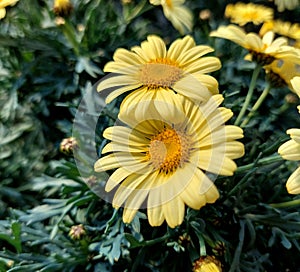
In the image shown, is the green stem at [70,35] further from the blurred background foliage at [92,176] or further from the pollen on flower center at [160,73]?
the pollen on flower center at [160,73]

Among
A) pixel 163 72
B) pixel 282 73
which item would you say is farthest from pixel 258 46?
pixel 163 72

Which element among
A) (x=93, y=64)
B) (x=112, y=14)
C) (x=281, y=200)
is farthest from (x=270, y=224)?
(x=112, y=14)

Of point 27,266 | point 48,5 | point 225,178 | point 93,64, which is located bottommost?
point 27,266

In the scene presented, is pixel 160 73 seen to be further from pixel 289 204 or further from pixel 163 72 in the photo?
pixel 289 204

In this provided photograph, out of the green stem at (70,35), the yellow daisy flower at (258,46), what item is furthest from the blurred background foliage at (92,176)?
the yellow daisy flower at (258,46)

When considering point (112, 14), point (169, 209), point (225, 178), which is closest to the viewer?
point (169, 209)

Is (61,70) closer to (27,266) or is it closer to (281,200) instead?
(27,266)
